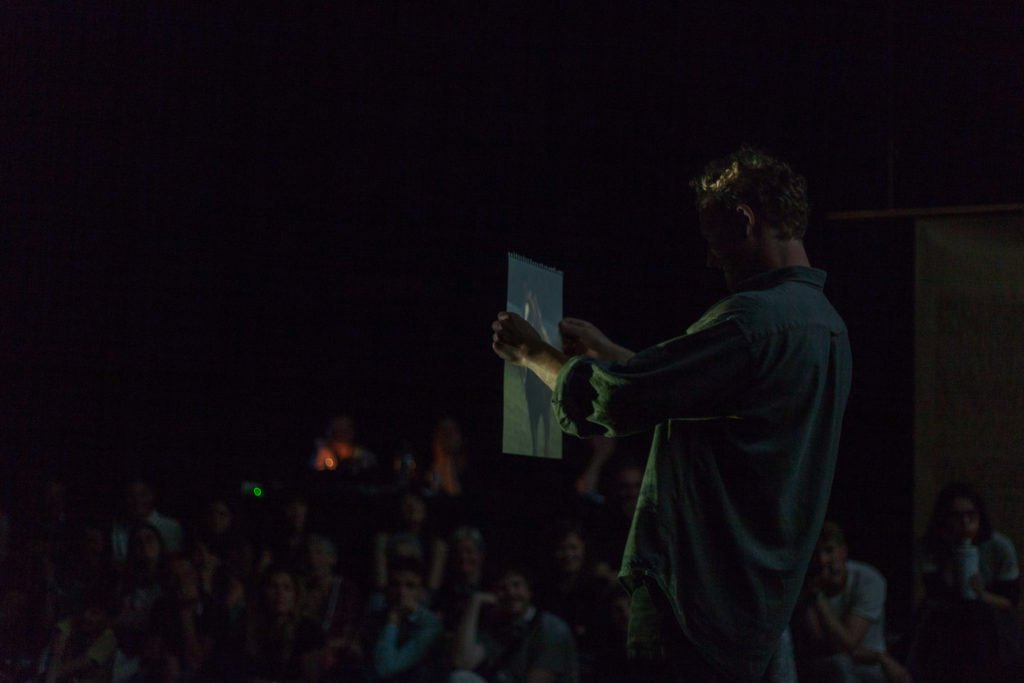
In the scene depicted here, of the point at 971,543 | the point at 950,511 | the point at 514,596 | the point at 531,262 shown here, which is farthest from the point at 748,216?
the point at 514,596

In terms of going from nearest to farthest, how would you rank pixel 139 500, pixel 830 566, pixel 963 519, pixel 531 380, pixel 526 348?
pixel 526 348, pixel 531 380, pixel 963 519, pixel 830 566, pixel 139 500

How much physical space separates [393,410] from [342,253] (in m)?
0.75

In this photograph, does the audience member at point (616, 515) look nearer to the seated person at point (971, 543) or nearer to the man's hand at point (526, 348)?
the seated person at point (971, 543)

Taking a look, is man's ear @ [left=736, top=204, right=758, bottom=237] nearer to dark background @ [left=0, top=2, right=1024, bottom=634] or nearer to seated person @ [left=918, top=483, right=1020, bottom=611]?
dark background @ [left=0, top=2, right=1024, bottom=634]

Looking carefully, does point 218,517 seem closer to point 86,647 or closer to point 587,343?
point 86,647

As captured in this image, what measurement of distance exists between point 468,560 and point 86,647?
163 centimetres

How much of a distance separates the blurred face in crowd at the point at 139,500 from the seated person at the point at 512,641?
159cm

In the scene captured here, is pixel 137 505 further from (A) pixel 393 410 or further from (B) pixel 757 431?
(B) pixel 757 431

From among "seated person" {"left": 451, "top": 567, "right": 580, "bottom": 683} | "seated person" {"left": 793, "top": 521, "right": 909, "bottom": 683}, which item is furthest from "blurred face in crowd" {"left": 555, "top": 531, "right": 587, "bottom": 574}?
"seated person" {"left": 793, "top": 521, "right": 909, "bottom": 683}

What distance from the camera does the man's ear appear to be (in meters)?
1.63

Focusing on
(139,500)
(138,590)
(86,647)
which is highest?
(139,500)

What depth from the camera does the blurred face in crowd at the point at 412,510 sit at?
487 cm

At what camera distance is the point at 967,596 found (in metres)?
4.21

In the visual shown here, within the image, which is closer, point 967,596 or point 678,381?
point 678,381
